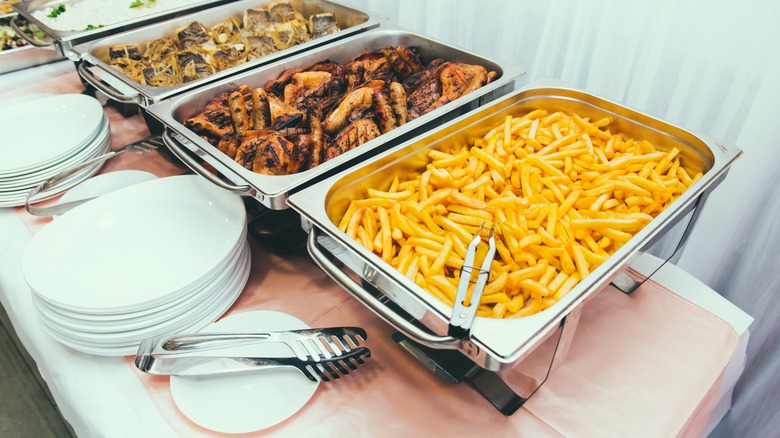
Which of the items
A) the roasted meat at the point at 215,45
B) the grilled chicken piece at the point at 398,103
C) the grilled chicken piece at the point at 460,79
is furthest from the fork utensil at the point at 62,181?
the grilled chicken piece at the point at 460,79

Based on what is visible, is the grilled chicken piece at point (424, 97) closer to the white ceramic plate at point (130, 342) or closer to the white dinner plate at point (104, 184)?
the white ceramic plate at point (130, 342)

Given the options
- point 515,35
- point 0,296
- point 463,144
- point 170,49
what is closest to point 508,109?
point 463,144

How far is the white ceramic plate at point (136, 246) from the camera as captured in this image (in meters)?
0.98

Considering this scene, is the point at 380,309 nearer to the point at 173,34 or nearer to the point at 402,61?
the point at 402,61

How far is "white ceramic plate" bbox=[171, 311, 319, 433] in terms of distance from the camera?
0.87 metres

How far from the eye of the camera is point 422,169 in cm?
122

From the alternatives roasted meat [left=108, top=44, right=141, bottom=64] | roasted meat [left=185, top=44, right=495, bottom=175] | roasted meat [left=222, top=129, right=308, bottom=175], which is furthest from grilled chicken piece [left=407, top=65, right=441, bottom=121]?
roasted meat [left=108, top=44, right=141, bottom=64]

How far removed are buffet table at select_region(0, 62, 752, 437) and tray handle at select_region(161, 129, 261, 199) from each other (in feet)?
0.76

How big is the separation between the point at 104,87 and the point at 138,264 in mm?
747

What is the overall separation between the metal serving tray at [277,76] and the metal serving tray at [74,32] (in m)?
0.65

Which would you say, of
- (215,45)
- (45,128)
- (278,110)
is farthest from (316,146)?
(45,128)

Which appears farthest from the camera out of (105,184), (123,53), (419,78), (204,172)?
(123,53)

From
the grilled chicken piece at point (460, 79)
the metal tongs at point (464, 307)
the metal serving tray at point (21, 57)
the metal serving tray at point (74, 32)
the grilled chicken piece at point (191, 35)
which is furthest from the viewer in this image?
the metal serving tray at point (21, 57)

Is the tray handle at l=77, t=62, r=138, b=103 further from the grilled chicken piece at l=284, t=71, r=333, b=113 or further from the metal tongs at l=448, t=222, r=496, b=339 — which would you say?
the metal tongs at l=448, t=222, r=496, b=339
